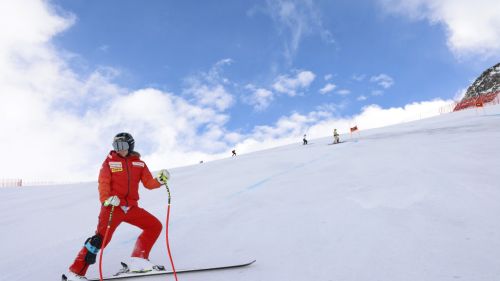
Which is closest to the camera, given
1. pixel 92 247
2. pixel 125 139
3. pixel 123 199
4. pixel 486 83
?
pixel 92 247

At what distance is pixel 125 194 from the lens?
4.38 m

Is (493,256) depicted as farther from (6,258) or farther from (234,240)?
(6,258)

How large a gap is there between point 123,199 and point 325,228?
270 cm

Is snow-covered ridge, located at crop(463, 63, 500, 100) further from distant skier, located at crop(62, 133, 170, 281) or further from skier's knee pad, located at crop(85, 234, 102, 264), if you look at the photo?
skier's knee pad, located at crop(85, 234, 102, 264)

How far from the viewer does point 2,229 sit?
820 cm

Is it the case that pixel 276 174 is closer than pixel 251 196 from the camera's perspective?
No

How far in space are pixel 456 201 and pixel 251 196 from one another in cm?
408

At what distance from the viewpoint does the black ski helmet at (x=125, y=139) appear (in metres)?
4.43

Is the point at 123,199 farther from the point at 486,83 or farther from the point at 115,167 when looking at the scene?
the point at 486,83

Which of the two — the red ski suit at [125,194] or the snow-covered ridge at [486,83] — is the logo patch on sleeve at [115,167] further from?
the snow-covered ridge at [486,83]

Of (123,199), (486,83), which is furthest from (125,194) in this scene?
(486,83)

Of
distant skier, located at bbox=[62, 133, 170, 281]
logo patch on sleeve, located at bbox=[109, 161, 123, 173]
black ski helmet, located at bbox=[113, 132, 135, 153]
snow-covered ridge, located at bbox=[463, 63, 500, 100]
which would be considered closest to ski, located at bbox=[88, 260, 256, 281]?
distant skier, located at bbox=[62, 133, 170, 281]

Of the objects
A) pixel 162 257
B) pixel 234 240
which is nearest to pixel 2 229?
pixel 162 257

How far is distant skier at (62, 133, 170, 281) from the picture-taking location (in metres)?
4.06
